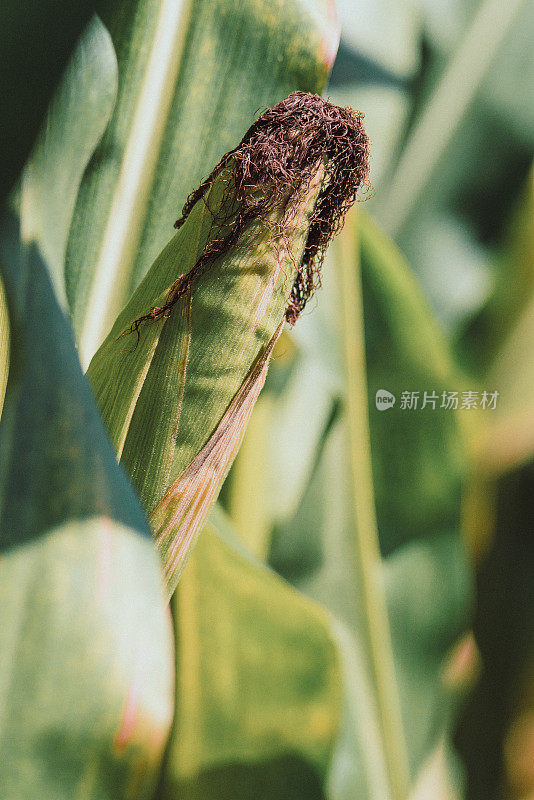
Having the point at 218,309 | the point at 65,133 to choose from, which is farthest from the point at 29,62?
the point at 218,309

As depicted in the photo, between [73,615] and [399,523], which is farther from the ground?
[73,615]

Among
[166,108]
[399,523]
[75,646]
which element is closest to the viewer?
[75,646]

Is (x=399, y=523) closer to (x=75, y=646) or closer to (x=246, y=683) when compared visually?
(x=246, y=683)

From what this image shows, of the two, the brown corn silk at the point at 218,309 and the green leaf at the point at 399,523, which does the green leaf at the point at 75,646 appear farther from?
the green leaf at the point at 399,523

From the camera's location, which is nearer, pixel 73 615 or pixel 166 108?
pixel 73 615

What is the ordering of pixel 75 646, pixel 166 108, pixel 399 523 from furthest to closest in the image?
pixel 399 523 < pixel 166 108 < pixel 75 646

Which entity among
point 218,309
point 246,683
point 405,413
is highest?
point 218,309

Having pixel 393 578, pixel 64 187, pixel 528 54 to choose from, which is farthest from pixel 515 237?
pixel 64 187
